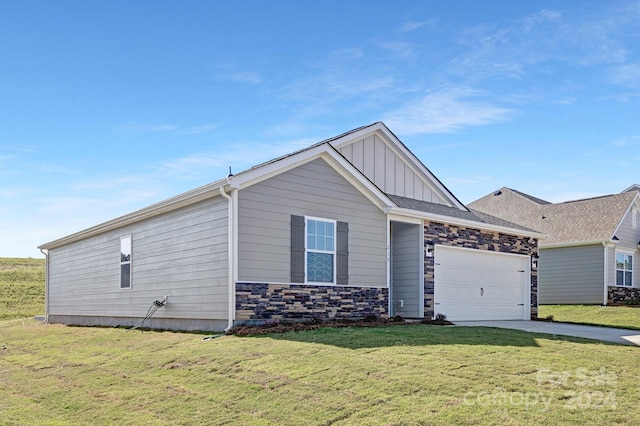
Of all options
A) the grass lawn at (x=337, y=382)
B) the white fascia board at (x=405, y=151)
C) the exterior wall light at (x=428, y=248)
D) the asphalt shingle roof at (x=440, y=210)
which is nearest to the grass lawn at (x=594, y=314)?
the asphalt shingle roof at (x=440, y=210)

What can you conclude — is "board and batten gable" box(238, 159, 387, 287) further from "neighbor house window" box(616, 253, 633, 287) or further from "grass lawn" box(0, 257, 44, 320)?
"grass lawn" box(0, 257, 44, 320)

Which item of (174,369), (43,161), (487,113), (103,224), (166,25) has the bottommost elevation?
(174,369)

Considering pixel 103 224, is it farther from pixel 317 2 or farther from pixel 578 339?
pixel 578 339

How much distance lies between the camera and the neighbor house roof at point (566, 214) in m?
26.0

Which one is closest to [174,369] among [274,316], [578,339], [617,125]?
[274,316]

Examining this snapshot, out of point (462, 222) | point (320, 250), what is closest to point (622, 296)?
point (462, 222)

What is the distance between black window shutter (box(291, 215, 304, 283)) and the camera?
526 inches

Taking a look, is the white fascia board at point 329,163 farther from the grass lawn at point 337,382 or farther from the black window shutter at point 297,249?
the grass lawn at point 337,382

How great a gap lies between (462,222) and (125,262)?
32.2 ft

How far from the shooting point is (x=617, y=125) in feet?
59.0

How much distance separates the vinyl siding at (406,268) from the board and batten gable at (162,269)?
6040mm

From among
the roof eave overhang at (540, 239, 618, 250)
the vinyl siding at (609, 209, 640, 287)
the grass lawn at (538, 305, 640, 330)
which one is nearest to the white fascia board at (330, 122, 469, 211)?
the grass lawn at (538, 305, 640, 330)

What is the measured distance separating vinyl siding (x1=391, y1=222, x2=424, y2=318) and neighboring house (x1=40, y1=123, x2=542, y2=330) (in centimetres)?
3

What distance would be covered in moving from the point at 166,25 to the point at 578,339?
1244cm
